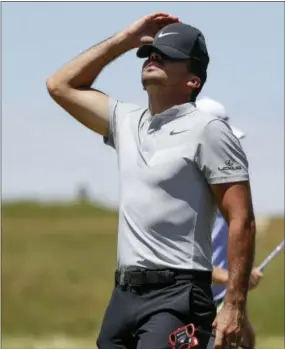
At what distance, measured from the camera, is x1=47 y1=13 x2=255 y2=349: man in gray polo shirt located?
7223 mm

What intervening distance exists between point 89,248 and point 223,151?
27.8 meters

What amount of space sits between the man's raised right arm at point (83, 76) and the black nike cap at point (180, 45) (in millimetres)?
318

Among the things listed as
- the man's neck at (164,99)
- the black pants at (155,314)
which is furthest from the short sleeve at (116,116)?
the black pants at (155,314)

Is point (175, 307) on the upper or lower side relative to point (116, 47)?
lower

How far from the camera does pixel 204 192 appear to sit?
732cm

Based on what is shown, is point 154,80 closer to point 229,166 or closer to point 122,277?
point 229,166

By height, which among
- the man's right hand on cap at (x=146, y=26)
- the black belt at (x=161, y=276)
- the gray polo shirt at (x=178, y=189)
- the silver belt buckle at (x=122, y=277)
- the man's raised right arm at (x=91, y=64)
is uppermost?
the man's right hand on cap at (x=146, y=26)

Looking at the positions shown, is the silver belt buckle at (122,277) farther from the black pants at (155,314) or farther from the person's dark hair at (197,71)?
the person's dark hair at (197,71)

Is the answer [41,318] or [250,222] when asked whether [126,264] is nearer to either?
[250,222]

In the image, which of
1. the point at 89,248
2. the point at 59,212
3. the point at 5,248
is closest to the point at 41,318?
the point at 5,248

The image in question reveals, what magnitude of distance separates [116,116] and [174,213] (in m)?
0.73

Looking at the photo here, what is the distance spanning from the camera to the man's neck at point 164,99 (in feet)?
24.6

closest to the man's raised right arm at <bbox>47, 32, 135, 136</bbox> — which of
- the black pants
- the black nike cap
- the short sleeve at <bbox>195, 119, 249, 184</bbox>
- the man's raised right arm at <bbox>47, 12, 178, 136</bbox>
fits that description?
the man's raised right arm at <bbox>47, 12, 178, 136</bbox>

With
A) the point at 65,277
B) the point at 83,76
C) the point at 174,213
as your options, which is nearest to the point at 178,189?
the point at 174,213
